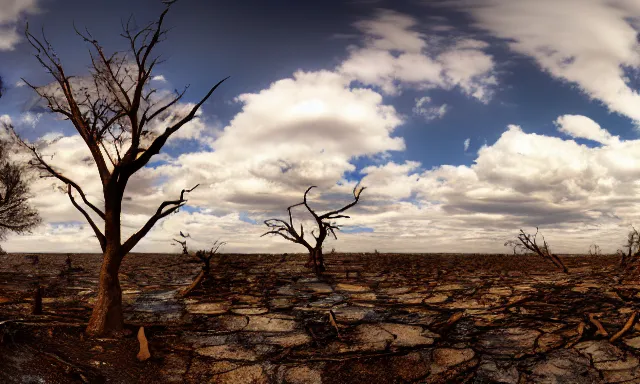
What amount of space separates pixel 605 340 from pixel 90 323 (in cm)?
759

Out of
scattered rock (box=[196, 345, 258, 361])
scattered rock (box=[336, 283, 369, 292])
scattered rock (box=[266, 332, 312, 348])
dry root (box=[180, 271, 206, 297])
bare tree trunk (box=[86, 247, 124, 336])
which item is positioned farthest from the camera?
scattered rock (box=[336, 283, 369, 292])

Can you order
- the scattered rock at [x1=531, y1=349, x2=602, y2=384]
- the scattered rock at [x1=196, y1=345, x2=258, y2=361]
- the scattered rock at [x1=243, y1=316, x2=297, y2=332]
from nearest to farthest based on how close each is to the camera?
the scattered rock at [x1=531, y1=349, x2=602, y2=384], the scattered rock at [x1=196, y1=345, x2=258, y2=361], the scattered rock at [x1=243, y1=316, x2=297, y2=332]

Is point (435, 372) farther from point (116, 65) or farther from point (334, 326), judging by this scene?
point (116, 65)

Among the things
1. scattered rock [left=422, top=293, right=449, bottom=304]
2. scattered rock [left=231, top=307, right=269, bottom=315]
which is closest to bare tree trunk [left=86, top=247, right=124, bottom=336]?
scattered rock [left=231, top=307, right=269, bottom=315]

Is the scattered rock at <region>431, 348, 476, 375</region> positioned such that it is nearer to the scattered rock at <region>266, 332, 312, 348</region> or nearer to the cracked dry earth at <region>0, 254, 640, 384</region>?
the cracked dry earth at <region>0, 254, 640, 384</region>

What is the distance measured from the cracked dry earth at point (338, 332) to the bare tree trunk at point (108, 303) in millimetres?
231

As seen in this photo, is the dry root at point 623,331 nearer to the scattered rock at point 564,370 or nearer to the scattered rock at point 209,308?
the scattered rock at point 564,370

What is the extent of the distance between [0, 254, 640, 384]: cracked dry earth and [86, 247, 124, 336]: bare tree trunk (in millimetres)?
231

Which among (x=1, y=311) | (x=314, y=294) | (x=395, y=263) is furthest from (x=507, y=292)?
(x=1, y=311)

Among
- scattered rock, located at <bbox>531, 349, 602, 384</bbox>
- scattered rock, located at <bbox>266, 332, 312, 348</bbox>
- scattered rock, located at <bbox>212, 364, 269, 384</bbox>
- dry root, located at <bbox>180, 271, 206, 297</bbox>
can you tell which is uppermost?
dry root, located at <bbox>180, 271, 206, 297</bbox>

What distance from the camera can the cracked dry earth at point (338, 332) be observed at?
5496mm

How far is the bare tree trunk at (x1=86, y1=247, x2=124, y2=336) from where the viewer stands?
6.34 metres

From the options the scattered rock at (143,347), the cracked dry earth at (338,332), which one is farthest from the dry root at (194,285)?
the scattered rock at (143,347)

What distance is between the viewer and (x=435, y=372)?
5.63 meters
